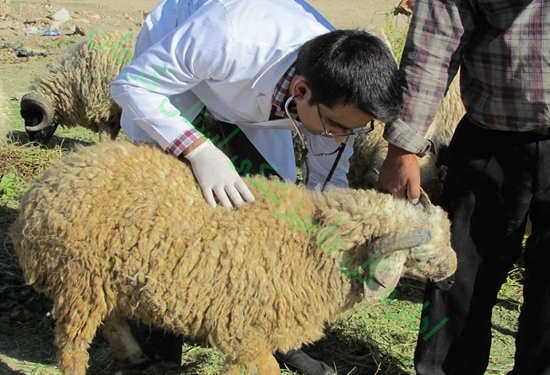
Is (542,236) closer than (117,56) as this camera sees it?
Yes

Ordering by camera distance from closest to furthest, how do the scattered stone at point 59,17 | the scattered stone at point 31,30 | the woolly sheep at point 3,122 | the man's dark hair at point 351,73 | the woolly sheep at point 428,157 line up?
the man's dark hair at point 351,73 < the woolly sheep at point 428,157 < the woolly sheep at point 3,122 < the scattered stone at point 31,30 < the scattered stone at point 59,17

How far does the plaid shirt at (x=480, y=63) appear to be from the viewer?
2.61 meters

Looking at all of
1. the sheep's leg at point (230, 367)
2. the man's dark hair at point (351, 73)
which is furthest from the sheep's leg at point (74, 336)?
the man's dark hair at point (351, 73)

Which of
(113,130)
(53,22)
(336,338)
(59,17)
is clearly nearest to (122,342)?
(336,338)

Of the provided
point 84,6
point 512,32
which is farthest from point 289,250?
point 84,6

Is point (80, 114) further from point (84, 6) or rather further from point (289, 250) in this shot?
point (84, 6)

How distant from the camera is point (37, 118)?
611 cm

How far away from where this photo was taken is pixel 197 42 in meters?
2.88

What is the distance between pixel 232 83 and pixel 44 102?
3510mm

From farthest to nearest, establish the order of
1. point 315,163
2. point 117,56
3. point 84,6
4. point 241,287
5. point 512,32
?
point 84,6 → point 117,56 → point 315,163 → point 241,287 → point 512,32

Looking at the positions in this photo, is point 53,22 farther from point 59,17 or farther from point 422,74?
point 422,74

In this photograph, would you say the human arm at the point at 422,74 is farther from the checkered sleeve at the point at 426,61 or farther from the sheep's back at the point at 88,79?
the sheep's back at the point at 88,79

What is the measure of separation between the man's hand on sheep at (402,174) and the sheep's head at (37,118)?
3877mm

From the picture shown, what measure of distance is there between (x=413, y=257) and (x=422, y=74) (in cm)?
75
